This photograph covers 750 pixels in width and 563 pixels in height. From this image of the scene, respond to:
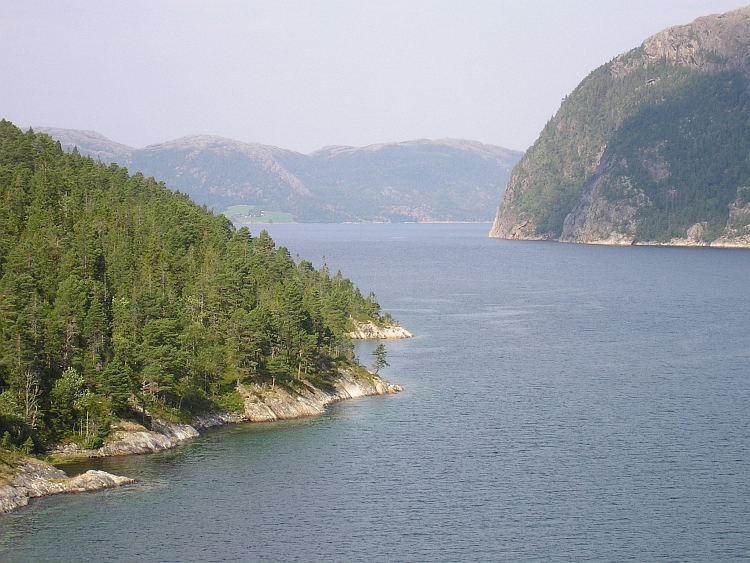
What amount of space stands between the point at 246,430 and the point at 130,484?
21021 millimetres

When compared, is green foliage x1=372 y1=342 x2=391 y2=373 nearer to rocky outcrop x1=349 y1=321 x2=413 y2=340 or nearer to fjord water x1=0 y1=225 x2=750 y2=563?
fjord water x1=0 y1=225 x2=750 y2=563

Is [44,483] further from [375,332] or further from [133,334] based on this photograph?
[375,332]

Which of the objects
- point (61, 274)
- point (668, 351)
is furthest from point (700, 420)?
point (61, 274)

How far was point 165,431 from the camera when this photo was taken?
94875mm

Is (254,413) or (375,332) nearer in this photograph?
(254,413)

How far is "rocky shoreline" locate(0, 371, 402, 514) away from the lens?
3063 inches

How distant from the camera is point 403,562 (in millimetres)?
66938

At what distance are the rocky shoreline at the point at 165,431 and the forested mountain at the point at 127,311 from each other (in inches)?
63.1

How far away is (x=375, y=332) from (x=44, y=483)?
3741 inches

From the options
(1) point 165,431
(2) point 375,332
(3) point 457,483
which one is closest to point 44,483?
(1) point 165,431

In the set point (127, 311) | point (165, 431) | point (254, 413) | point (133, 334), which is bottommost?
point (165, 431)

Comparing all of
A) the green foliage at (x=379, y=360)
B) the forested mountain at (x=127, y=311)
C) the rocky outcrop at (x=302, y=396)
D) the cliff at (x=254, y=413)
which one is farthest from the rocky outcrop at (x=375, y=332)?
the rocky outcrop at (x=302, y=396)

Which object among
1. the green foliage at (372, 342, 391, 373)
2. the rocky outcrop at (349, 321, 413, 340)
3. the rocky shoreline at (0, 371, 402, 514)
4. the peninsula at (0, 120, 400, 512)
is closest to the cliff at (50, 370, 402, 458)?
the rocky shoreline at (0, 371, 402, 514)

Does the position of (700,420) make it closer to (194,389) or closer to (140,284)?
(194,389)
